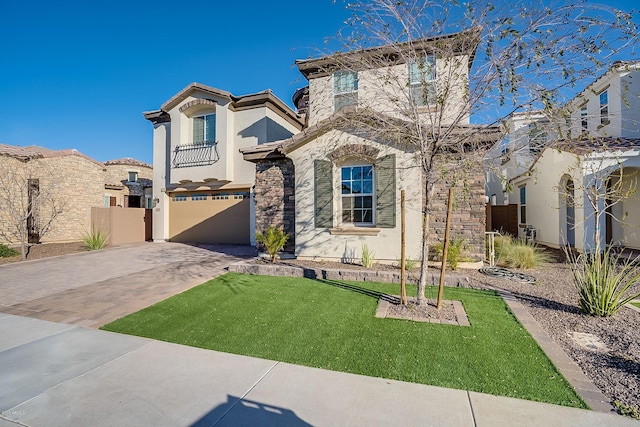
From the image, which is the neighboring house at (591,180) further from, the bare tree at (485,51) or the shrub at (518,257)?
the bare tree at (485,51)

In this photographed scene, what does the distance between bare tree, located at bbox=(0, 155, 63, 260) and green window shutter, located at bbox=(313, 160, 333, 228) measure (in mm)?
13591

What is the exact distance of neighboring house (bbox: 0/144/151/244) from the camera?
14.6m

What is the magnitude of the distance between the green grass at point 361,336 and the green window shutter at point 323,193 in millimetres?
2983

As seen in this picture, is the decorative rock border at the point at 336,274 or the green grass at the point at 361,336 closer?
the green grass at the point at 361,336

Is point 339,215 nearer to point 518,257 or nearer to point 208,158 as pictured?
point 518,257

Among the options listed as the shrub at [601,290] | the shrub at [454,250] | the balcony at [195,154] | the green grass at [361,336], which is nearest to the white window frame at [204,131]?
the balcony at [195,154]

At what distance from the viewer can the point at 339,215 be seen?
9.65m

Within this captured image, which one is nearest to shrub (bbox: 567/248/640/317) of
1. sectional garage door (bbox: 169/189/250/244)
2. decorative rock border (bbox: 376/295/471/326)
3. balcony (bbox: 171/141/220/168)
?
decorative rock border (bbox: 376/295/471/326)

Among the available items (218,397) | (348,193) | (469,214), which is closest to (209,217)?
(348,193)

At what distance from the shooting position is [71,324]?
5164 millimetres

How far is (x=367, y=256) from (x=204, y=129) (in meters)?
12.8

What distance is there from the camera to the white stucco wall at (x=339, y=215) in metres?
8.77

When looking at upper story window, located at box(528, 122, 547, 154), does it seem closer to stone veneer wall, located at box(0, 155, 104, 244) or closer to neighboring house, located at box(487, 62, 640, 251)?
neighboring house, located at box(487, 62, 640, 251)

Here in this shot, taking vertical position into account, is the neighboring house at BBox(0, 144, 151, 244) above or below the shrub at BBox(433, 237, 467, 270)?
above
